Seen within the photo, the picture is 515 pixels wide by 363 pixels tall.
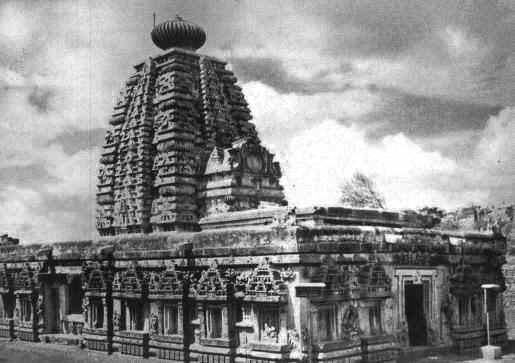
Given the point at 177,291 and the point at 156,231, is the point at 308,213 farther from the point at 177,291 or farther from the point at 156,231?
the point at 156,231

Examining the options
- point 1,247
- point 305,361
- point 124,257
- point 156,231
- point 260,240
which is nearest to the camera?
point 305,361

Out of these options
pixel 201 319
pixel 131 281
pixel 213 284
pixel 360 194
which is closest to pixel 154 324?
pixel 131 281

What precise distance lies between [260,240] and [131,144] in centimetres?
1178

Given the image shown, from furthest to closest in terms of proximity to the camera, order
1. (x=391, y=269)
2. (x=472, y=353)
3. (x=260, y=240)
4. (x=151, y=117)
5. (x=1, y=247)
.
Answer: (x=1, y=247) → (x=151, y=117) → (x=472, y=353) → (x=391, y=269) → (x=260, y=240)

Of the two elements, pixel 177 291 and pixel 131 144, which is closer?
pixel 177 291

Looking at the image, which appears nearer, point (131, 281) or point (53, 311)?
point (131, 281)

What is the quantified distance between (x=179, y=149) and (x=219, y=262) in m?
7.72

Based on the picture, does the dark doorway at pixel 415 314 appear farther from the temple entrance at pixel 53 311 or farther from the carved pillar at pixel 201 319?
the temple entrance at pixel 53 311

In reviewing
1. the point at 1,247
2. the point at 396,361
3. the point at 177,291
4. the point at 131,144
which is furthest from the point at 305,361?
the point at 1,247

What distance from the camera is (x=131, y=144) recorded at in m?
28.9

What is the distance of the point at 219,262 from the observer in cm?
2047

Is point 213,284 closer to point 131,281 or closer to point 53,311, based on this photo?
point 131,281

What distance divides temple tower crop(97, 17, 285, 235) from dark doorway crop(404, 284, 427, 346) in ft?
24.0

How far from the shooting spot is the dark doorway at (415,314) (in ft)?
72.7
